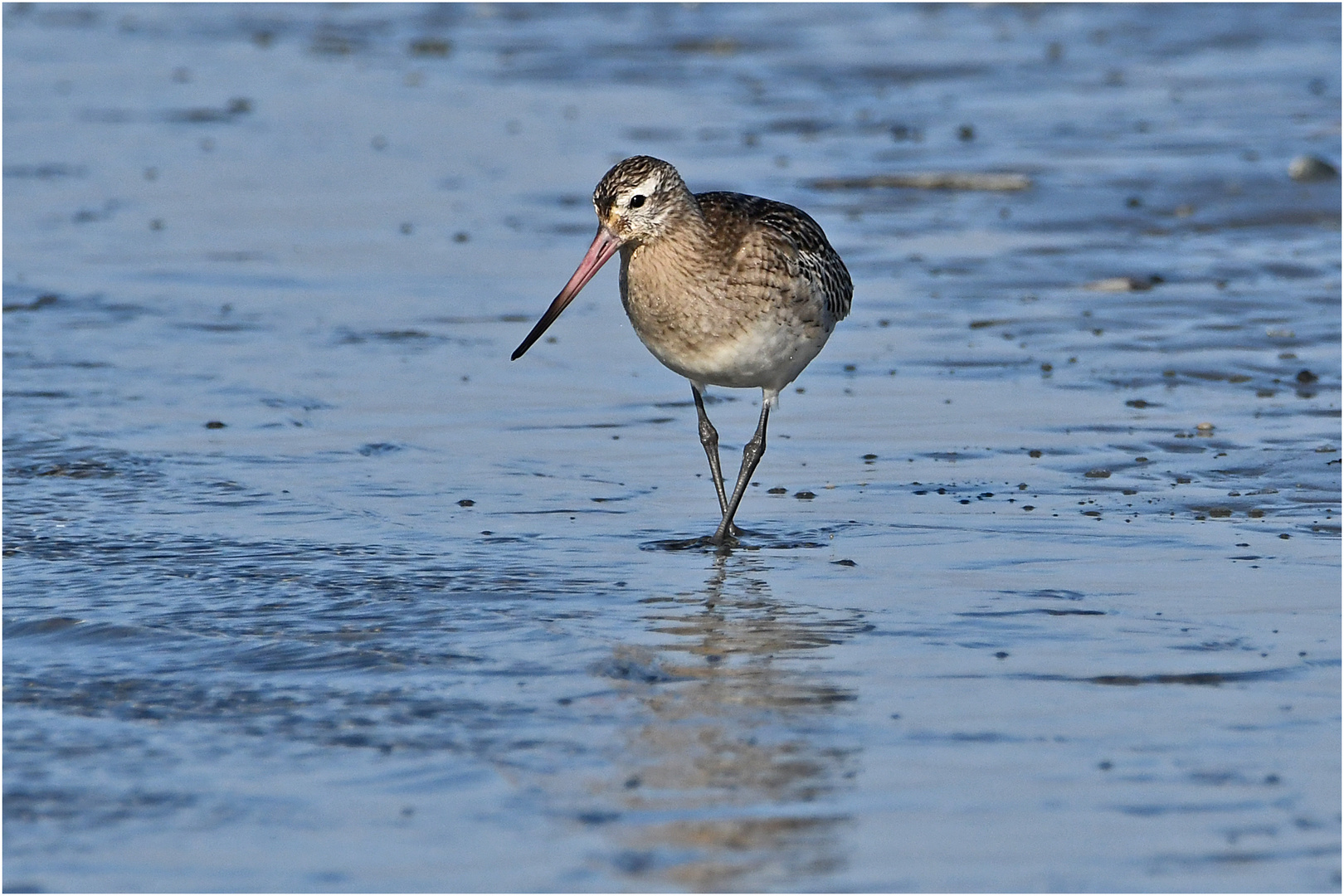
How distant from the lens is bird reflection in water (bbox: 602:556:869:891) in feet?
14.1

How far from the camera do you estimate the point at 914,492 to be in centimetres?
758

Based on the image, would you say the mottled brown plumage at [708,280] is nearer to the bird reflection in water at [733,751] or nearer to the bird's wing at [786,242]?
the bird's wing at [786,242]

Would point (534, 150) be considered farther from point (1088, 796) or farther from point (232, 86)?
point (1088, 796)

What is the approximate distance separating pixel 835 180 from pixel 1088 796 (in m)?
10.1

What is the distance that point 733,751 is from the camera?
490 centimetres

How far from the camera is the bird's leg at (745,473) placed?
23.2 feet

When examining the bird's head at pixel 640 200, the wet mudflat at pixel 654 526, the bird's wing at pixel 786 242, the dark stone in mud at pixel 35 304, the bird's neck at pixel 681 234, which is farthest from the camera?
the dark stone in mud at pixel 35 304

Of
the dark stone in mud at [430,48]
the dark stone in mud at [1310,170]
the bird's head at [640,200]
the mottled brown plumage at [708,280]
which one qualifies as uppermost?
the dark stone in mud at [430,48]

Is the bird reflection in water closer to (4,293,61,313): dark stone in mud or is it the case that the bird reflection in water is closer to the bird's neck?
the bird's neck

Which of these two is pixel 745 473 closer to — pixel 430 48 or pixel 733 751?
pixel 733 751

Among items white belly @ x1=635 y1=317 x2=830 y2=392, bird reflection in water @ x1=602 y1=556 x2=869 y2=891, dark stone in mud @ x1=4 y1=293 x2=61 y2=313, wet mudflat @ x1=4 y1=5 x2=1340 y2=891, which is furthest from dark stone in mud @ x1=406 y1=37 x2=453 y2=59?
bird reflection in water @ x1=602 y1=556 x2=869 y2=891

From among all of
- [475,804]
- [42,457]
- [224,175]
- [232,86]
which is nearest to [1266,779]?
[475,804]

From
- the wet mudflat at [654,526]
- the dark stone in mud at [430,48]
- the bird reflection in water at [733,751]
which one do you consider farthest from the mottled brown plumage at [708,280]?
the dark stone in mud at [430,48]

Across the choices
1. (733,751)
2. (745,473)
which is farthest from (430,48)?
(733,751)
